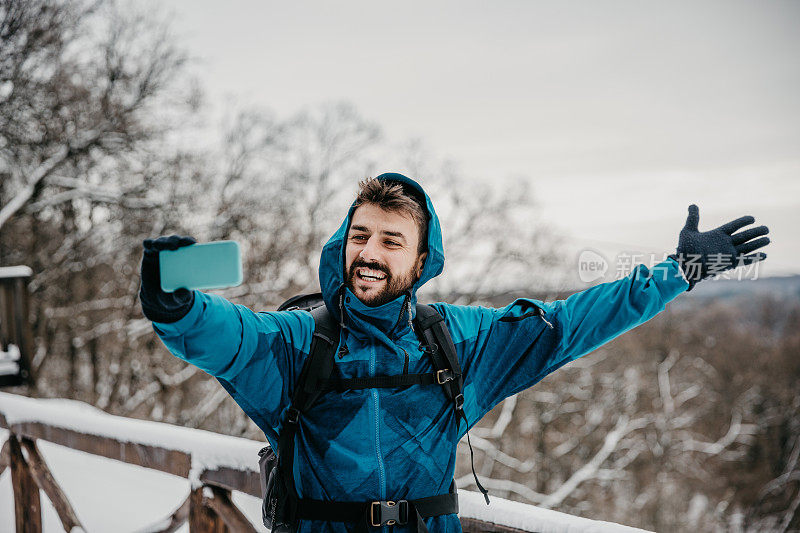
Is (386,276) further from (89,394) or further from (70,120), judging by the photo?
(89,394)

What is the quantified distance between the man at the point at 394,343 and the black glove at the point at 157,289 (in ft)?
0.29

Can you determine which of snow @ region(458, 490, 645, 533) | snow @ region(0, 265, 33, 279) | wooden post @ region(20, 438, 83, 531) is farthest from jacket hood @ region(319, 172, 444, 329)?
snow @ region(0, 265, 33, 279)

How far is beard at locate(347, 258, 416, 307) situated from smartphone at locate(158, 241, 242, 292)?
1.50 feet

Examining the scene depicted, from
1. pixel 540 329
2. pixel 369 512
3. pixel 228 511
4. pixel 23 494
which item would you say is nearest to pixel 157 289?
pixel 369 512

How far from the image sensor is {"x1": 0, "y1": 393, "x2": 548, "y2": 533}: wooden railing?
6.84 feet

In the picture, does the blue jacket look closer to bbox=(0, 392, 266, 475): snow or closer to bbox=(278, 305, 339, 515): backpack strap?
bbox=(278, 305, 339, 515): backpack strap

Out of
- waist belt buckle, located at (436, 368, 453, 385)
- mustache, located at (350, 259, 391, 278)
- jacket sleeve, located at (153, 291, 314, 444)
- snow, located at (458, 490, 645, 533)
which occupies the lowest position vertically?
snow, located at (458, 490, 645, 533)

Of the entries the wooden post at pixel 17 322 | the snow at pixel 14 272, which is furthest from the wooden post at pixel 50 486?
the snow at pixel 14 272

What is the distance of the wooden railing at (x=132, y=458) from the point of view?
2086mm

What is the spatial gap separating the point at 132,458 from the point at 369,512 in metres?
1.42

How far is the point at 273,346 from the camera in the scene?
150 centimetres

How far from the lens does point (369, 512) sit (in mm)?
1473

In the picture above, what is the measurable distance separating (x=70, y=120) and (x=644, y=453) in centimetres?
1887

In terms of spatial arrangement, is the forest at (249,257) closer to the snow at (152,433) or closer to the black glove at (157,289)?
the snow at (152,433)
